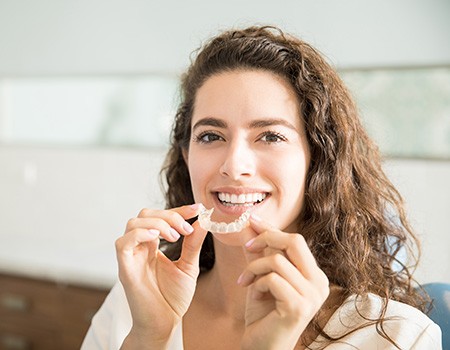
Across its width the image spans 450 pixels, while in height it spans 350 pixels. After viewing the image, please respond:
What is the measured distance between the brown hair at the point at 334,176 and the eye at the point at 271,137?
0.30ft

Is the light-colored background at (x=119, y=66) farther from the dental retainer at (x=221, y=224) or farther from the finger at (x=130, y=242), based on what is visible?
the finger at (x=130, y=242)

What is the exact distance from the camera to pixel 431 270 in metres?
2.54

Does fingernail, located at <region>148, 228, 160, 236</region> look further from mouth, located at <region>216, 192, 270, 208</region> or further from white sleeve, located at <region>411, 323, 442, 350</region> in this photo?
white sleeve, located at <region>411, 323, 442, 350</region>

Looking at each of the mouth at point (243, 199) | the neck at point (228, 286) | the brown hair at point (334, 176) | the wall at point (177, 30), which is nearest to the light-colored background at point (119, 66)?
the wall at point (177, 30)

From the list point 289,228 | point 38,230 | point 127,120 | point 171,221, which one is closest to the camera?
point 171,221

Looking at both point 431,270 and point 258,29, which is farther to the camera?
point 431,270

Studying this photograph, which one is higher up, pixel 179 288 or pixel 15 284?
pixel 179 288

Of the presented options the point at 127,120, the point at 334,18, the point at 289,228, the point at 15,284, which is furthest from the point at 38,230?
the point at 289,228

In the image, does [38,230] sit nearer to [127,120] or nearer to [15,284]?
[15,284]

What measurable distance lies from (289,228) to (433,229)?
Result: 4.40 feet

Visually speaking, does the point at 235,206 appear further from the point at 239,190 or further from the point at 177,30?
the point at 177,30

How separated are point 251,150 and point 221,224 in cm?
19

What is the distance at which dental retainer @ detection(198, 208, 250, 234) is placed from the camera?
120cm

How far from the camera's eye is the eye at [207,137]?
1354 mm
